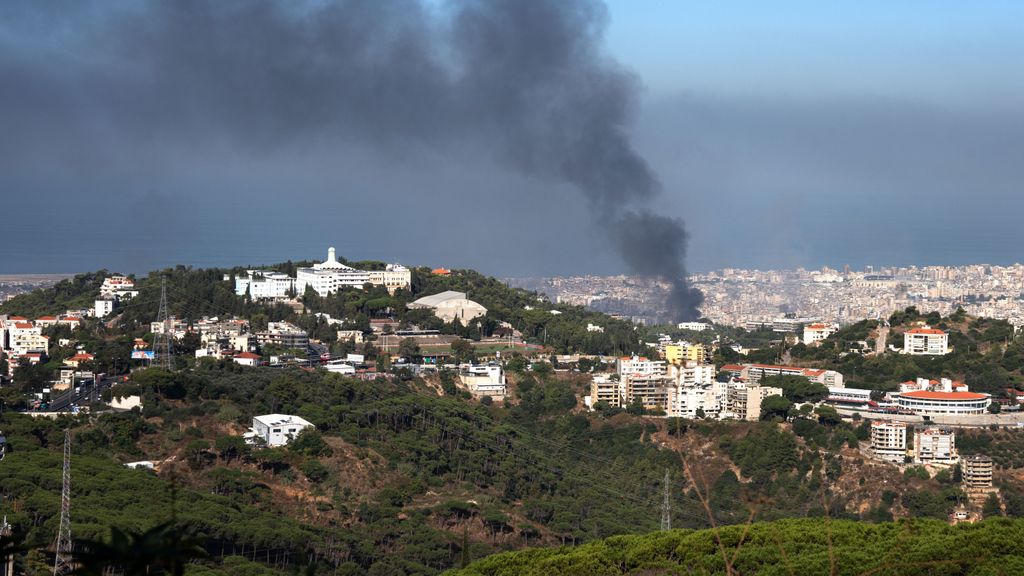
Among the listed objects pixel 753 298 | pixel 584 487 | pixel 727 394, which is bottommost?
pixel 584 487

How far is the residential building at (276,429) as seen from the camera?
20.4 metres

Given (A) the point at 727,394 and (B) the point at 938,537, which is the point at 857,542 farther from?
(A) the point at 727,394

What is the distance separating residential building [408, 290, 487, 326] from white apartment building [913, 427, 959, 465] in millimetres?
13593

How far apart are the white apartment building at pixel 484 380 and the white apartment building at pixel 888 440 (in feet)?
25.2

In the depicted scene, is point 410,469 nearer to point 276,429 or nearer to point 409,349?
point 276,429

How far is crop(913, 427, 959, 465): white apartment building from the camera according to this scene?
22.3 meters

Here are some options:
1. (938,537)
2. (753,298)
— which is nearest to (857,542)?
(938,537)

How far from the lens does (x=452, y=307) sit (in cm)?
3400

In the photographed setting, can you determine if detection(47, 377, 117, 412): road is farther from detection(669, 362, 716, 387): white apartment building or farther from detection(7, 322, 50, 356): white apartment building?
detection(669, 362, 716, 387): white apartment building

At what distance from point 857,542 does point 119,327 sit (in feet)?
68.4

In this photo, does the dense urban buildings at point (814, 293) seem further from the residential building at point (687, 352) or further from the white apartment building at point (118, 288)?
the white apartment building at point (118, 288)

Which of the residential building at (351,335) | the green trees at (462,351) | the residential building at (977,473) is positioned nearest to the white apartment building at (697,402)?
the green trees at (462,351)

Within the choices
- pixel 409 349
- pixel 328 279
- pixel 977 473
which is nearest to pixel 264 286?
pixel 328 279

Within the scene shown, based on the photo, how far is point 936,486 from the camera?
21344 mm
